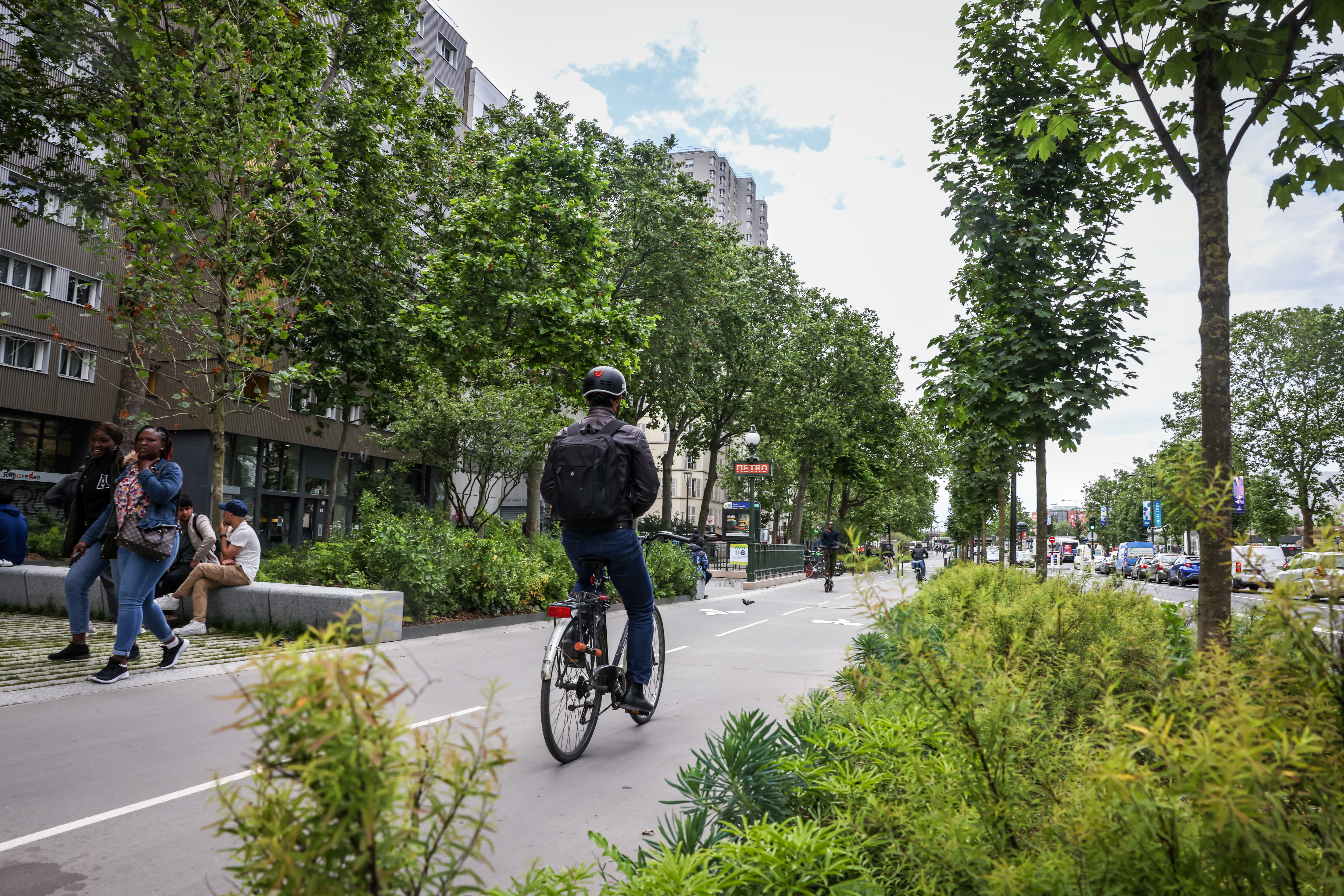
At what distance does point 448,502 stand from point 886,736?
14.1 metres

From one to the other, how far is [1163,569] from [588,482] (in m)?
48.3

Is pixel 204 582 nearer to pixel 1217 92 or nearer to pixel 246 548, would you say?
pixel 246 548

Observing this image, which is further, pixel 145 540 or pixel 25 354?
pixel 25 354

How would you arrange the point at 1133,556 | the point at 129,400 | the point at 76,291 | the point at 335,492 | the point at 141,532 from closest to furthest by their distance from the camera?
1. the point at 141,532
2. the point at 129,400
3. the point at 335,492
4. the point at 76,291
5. the point at 1133,556

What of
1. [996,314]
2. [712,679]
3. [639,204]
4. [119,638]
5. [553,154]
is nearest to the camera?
[119,638]

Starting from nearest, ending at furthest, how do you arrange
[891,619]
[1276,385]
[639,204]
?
[891,619] → [639,204] → [1276,385]

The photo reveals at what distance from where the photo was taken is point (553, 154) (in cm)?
2017

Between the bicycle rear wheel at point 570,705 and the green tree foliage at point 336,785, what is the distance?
342 centimetres

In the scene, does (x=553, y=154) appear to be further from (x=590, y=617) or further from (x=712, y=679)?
(x=590, y=617)

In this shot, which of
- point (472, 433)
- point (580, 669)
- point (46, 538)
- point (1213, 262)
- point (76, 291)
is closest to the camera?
point (1213, 262)

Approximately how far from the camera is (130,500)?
259 inches

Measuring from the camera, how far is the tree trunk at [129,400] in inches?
515

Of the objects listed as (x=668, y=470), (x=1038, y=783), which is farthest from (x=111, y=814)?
(x=668, y=470)

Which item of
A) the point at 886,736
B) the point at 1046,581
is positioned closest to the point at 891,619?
the point at 886,736
